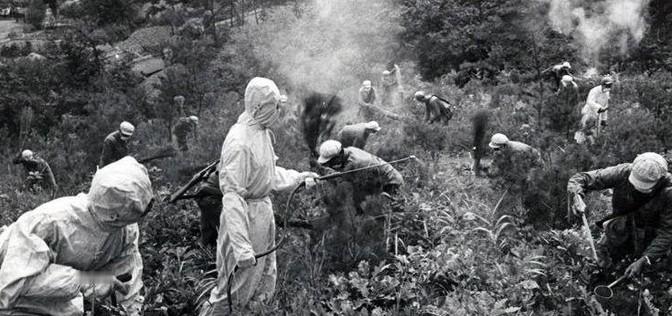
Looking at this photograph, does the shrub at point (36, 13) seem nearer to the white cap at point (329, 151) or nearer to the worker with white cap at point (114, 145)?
the worker with white cap at point (114, 145)

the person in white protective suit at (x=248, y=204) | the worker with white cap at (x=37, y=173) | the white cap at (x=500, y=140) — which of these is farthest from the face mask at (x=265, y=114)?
the worker with white cap at (x=37, y=173)

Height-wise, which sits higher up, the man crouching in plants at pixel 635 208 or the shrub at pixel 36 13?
the man crouching in plants at pixel 635 208

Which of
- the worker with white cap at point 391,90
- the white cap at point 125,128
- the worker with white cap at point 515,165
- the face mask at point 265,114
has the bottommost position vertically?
the worker with white cap at point 391,90

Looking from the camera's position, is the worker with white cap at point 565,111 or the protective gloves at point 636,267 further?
the worker with white cap at point 565,111

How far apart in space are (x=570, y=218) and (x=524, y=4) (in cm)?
1314

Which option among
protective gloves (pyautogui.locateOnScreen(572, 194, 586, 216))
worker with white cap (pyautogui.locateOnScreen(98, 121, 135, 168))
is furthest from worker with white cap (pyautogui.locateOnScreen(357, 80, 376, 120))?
protective gloves (pyautogui.locateOnScreen(572, 194, 586, 216))

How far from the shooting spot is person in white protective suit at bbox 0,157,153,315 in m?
2.59

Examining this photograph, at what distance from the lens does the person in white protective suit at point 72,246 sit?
8.48 feet

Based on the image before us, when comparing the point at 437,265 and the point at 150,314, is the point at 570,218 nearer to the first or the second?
the point at 437,265

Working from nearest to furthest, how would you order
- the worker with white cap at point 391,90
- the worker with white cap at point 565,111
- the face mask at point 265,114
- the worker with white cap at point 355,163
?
the face mask at point 265,114
the worker with white cap at point 355,163
the worker with white cap at point 565,111
the worker with white cap at point 391,90

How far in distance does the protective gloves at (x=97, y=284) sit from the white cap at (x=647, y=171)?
367cm

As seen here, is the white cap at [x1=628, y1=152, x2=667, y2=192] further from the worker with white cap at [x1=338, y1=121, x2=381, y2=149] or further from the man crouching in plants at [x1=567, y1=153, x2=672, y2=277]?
the worker with white cap at [x1=338, y1=121, x2=381, y2=149]

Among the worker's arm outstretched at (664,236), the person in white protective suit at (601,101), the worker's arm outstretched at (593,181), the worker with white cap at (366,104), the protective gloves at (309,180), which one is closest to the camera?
the worker's arm outstretched at (664,236)

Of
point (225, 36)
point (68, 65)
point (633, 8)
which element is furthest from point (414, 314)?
point (225, 36)
